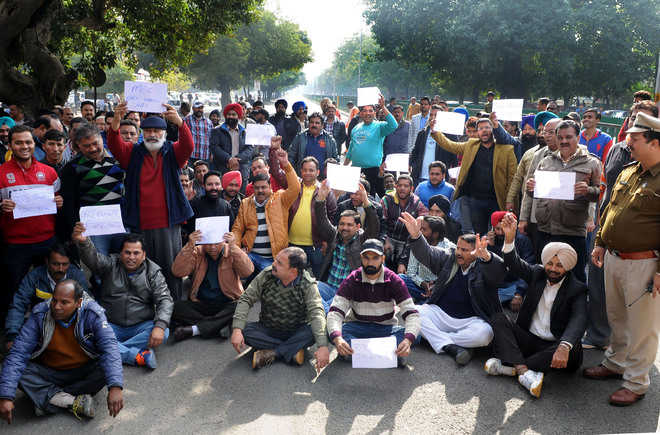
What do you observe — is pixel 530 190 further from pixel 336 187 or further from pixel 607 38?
pixel 607 38

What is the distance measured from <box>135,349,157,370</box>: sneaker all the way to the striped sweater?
1.62 meters

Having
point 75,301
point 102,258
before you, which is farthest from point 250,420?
point 102,258

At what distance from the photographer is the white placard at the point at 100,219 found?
4.61 meters

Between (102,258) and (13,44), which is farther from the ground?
(13,44)

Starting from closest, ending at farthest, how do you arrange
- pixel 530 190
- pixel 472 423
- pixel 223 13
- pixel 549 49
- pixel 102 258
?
pixel 472 423
pixel 102 258
pixel 530 190
pixel 223 13
pixel 549 49

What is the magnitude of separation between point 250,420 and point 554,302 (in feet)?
9.08

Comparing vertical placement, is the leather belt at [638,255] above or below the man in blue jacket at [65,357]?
above

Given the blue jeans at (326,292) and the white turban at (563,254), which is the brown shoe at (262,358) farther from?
the white turban at (563,254)

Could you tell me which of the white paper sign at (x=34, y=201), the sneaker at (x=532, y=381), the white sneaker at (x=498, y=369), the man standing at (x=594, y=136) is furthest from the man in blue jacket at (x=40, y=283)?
the man standing at (x=594, y=136)

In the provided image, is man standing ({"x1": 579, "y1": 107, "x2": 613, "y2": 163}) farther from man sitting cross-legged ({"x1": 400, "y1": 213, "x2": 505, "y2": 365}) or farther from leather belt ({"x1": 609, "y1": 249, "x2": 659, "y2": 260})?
leather belt ({"x1": 609, "y1": 249, "x2": 659, "y2": 260})

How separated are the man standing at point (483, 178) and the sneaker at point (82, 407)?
4.95 metres

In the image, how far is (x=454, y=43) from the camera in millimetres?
25500

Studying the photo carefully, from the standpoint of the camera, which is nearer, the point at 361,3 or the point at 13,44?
the point at 13,44

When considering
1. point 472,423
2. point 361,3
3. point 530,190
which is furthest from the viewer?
point 361,3
